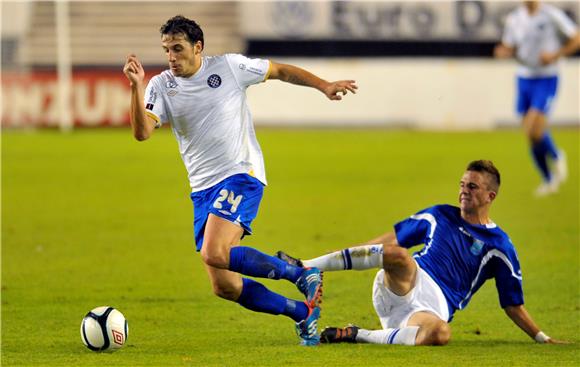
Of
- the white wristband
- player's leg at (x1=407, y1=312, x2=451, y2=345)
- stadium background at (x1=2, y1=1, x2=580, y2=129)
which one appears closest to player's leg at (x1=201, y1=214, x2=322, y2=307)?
player's leg at (x1=407, y1=312, x2=451, y2=345)

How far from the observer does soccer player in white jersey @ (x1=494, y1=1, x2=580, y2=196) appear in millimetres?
16953

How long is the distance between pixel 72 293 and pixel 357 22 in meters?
25.4

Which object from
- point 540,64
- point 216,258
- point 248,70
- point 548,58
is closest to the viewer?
point 216,258

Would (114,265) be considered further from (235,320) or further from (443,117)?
(443,117)

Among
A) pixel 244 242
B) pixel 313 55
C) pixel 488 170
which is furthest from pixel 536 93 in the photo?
pixel 313 55

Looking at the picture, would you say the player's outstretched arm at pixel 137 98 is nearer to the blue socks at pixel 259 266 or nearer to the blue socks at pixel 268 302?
the blue socks at pixel 259 266

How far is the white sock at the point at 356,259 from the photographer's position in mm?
7266

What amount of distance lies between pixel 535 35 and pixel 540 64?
51 cm

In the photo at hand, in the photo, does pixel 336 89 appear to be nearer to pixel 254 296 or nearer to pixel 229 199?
pixel 229 199

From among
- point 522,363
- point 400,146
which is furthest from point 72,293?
point 400,146

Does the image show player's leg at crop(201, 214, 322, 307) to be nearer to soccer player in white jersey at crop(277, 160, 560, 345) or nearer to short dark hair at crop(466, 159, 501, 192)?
soccer player in white jersey at crop(277, 160, 560, 345)

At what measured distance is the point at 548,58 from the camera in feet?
56.0

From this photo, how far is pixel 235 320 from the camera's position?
27.8ft

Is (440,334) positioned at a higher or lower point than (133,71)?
lower
